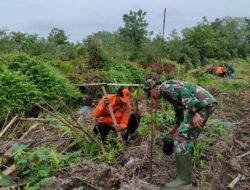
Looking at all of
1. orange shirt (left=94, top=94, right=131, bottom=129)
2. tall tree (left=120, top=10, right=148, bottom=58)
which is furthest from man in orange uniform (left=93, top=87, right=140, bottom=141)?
tall tree (left=120, top=10, right=148, bottom=58)

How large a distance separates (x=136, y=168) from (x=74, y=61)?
1107 cm

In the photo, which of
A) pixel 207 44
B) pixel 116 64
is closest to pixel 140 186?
pixel 116 64

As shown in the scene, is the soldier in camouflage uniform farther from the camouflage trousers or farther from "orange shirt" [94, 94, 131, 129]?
"orange shirt" [94, 94, 131, 129]

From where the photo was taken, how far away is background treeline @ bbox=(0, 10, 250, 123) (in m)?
8.95

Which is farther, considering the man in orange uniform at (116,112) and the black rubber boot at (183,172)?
the man in orange uniform at (116,112)

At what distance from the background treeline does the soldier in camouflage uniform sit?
18.2 inches

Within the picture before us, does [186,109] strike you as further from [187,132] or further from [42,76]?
[42,76]

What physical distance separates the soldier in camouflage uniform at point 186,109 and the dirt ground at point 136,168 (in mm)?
229

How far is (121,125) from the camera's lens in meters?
5.74

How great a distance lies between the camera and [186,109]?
4664mm

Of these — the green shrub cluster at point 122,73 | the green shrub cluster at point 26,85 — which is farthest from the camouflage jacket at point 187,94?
the green shrub cluster at point 122,73

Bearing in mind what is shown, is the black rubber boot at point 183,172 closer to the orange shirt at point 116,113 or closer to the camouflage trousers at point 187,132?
the camouflage trousers at point 187,132

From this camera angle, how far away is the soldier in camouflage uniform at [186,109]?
4.61 metres

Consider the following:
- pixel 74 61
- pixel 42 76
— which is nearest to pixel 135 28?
pixel 74 61
